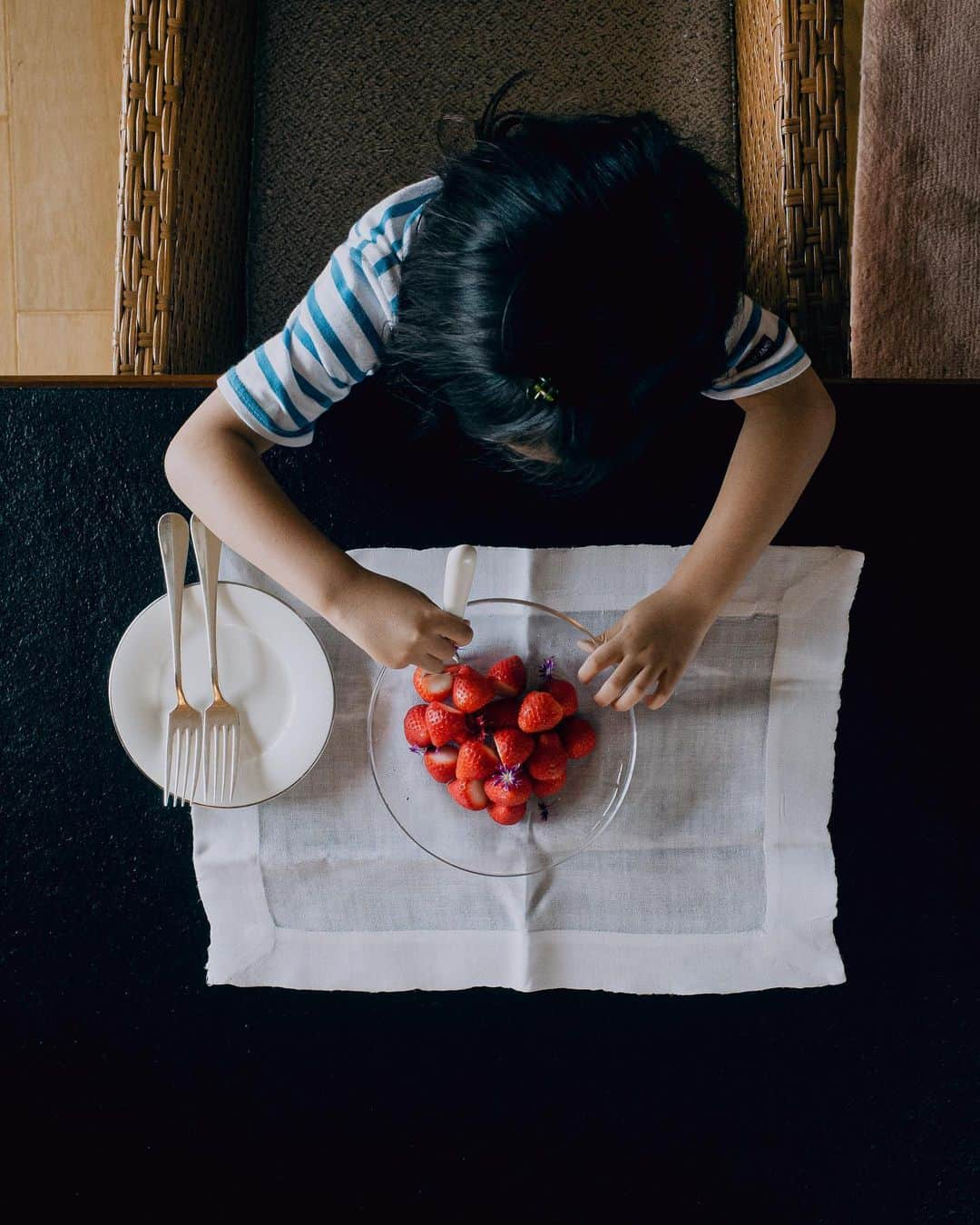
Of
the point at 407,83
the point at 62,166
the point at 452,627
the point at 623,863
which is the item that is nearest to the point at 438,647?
the point at 452,627

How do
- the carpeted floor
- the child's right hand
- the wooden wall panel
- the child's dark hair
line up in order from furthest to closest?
1. the wooden wall panel
2. the carpeted floor
3. the child's right hand
4. the child's dark hair

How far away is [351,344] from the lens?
0.60 meters

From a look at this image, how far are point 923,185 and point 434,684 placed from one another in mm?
592

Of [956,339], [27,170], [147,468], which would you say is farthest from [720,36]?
[27,170]

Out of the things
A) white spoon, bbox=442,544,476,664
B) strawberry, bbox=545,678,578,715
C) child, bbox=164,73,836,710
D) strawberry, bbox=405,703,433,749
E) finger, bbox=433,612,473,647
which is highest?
child, bbox=164,73,836,710

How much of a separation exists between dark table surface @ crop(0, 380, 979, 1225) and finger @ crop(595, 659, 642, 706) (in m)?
0.10

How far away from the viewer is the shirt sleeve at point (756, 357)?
1.98 feet

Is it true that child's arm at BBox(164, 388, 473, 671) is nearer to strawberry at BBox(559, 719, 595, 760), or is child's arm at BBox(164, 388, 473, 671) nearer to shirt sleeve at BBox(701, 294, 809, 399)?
strawberry at BBox(559, 719, 595, 760)

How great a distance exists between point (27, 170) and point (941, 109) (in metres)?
0.98

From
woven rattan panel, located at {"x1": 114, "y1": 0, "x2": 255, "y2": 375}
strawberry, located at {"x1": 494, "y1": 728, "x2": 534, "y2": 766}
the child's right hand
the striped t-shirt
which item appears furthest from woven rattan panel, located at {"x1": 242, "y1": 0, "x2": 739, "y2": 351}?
strawberry, located at {"x1": 494, "y1": 728, "x2": 534, "y2": 766}

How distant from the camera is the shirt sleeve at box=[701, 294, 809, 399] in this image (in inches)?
23.8

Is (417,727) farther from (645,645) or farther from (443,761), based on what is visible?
(645,645)

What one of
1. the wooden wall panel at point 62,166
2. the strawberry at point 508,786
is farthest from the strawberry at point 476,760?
the wooden wall panel at point 62,166

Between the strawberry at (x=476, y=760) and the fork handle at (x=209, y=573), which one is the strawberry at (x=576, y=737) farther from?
the fork handle at (x=209, y=573)
